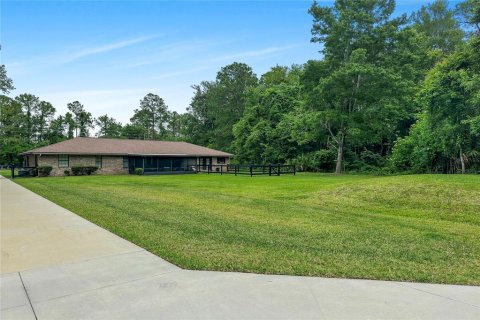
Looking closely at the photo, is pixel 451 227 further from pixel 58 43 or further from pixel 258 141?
pixel 258 141

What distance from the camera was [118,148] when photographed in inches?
1251

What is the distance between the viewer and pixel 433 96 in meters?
19.1

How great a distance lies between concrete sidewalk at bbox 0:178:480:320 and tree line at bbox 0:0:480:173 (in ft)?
58.8

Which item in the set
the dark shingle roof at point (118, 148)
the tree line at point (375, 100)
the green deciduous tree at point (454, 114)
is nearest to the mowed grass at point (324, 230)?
the green deciduous tree at point (454, 114)

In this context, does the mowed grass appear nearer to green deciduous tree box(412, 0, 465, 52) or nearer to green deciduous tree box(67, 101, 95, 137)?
green deciduous tree box(412, 0, 465, 52)

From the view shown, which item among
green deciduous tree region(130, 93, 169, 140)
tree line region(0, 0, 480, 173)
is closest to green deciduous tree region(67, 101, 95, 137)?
green deciduous tree region(130, 93, 169, 140)

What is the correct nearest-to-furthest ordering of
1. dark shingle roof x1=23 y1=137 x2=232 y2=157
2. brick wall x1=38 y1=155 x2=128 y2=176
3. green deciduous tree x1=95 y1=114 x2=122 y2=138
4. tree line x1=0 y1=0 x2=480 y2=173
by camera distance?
tree line x1=0 y1=0 x2=480 y2=173 → brick wall x1=38 y1=155 x2=128 y2=176 → dark shingle roof x1=23 y1=137 x2=232 y2=157 → green deciduous tree x1=95 y1=114 x2=122 y2=138

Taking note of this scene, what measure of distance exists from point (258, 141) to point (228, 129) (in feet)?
40.2

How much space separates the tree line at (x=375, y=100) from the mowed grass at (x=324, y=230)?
1104 centimetres

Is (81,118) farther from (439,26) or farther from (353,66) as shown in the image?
(439,26)

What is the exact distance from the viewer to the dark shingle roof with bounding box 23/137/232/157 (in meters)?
27.9

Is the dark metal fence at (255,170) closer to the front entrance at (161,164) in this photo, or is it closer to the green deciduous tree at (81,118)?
the front entrance at (161,164)

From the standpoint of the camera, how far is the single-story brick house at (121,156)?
89.2ft

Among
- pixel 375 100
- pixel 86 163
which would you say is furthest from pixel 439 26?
pixel 86 163
